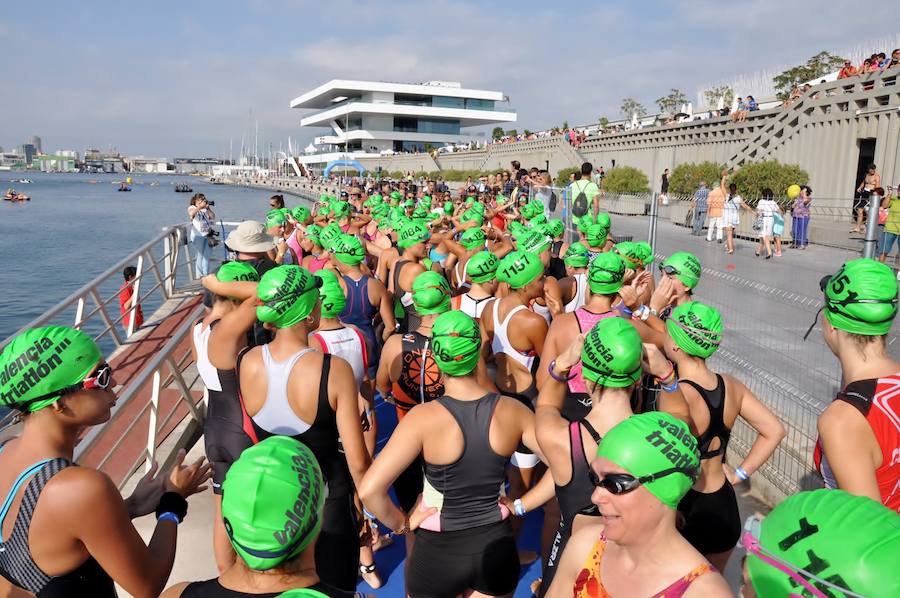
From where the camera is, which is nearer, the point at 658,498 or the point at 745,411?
the point at 658,498

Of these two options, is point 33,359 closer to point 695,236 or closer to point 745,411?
point 745,411

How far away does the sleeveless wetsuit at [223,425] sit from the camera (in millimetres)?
3664

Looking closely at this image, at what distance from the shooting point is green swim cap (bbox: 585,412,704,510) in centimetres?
181

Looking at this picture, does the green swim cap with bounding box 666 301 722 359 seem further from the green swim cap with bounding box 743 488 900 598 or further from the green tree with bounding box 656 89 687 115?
the green tree with bounding box 656 89 687 115

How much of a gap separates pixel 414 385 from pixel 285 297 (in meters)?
1.34

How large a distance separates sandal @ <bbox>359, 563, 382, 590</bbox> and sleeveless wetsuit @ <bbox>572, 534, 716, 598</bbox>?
8.07 feet

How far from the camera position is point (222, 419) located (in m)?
3.74

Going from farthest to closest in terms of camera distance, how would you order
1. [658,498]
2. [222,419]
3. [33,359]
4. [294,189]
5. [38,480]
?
[294,189], [222,419], [33,359], [38,480], [658,498]

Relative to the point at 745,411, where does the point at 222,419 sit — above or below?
below

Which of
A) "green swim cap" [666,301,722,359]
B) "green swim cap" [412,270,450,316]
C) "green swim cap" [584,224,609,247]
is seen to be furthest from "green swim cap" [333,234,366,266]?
"green swim cap" [666,301,722,359]

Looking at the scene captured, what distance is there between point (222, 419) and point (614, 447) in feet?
8.91

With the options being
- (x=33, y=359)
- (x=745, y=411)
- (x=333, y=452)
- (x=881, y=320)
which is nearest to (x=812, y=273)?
(x=745, y=411)

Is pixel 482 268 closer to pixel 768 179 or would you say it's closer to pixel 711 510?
pixel 711 510

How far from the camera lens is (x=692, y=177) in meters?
23.0
